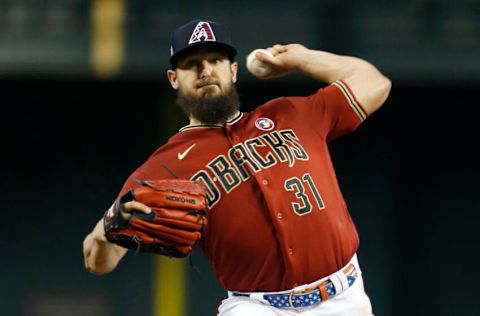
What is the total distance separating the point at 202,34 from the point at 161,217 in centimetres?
71

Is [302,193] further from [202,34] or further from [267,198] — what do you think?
[202,34]

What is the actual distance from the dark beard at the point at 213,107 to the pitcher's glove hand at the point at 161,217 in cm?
39

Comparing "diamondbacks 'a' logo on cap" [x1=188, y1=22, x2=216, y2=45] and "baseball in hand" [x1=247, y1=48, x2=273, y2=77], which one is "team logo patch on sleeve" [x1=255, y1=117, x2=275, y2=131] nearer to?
"baseball in hand" [x1=247, y1=48, x2=273, y2=77]

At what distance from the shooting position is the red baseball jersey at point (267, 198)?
309 cm

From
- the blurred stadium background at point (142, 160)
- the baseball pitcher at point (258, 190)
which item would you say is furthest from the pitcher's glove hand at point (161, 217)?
the blurred stadium background at point (142, 160)

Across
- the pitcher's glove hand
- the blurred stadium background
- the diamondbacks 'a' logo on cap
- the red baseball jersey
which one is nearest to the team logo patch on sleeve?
the red baseball jersey

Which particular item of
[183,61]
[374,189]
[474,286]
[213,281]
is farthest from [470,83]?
[183,61]

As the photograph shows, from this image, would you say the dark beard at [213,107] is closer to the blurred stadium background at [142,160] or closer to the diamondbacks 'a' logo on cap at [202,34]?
the diamondbacks 'a' logo on cap at [202,34]

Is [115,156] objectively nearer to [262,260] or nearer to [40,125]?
[40,125]

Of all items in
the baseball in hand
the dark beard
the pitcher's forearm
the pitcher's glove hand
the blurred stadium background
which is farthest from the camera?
the blurred stadium background

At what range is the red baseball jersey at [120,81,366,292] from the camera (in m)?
3.09

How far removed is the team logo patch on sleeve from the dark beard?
0.29 feet

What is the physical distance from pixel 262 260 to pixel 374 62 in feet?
11.0

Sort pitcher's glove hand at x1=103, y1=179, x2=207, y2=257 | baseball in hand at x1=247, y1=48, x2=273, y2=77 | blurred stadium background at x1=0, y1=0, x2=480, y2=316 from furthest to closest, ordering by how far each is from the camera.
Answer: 1. blurred stadium background at x1=0, y1=0, x2=480, y2=316
2. baseball in hand at x1=247, y1=48, x2=273, y2=77
3. pitcher's glove hand at x1=103, y1=179, x2=207, y2=257
